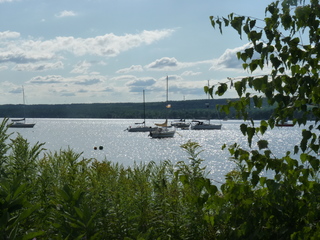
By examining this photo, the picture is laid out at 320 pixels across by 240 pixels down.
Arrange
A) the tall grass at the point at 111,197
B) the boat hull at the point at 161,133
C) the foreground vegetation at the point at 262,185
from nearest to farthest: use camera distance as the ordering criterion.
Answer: the foreground vegetation at the point at 262,185
the tall grass at the point at 111,197
the boat hull at the point at 161,133

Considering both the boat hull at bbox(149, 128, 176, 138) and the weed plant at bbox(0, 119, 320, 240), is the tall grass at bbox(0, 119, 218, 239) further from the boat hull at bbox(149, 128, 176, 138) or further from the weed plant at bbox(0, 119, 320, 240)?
the boat hull at bbox(149, 128, 176, 138)

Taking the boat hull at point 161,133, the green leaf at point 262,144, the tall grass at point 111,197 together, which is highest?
the green leaf at point 262,144

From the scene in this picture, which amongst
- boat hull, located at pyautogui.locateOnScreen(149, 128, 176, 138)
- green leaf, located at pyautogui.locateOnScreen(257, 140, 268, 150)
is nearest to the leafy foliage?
green leaf, located at pyautogui.locateOnScreen(257, 140, 268, 150)

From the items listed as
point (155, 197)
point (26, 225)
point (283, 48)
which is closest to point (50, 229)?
point (26, 225)

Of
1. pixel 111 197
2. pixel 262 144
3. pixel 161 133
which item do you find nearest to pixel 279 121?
pixel 262 144

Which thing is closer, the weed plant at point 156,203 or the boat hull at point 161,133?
the weed plant at point 156,203

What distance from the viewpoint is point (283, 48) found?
→ 13.1ft

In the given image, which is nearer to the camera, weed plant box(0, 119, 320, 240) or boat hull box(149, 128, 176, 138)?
weed plant box(0, 119, 320, 240)

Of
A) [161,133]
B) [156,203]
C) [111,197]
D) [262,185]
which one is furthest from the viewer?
[161,133]

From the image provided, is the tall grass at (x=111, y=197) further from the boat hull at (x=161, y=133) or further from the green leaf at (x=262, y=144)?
the boat hull at (x=161, y=133)

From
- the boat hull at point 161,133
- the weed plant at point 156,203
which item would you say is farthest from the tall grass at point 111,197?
the boat hull at point 161,133

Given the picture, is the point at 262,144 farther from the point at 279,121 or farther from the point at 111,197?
the point at 111,197

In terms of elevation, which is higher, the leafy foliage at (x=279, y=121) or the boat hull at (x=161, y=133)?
the leafy foliage at (x=279, y=121)

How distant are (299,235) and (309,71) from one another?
1543 mm
